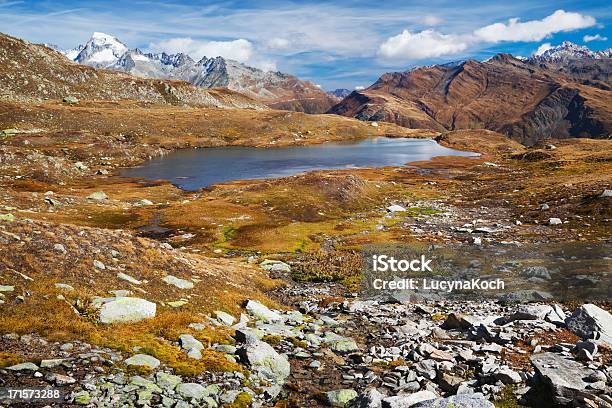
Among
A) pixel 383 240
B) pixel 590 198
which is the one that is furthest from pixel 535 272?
pixel 590 198

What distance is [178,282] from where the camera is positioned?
2597cm

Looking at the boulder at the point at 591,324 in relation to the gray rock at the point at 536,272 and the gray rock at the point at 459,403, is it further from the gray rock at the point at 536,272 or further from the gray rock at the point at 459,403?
the gray rock at the point at 536,272

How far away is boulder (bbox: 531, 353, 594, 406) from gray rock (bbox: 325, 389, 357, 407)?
6.22 metres

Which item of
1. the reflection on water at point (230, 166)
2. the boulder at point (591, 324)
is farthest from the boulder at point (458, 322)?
the reflection on water at point (230, 166)

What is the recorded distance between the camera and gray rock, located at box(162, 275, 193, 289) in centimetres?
2556

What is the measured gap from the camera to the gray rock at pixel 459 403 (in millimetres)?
12617

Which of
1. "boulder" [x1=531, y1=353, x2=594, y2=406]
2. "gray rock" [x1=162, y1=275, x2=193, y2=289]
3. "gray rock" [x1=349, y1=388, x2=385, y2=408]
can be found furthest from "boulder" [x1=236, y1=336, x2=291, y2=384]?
"boulder" [x1=531, y1=353, x2=594, y2=406]

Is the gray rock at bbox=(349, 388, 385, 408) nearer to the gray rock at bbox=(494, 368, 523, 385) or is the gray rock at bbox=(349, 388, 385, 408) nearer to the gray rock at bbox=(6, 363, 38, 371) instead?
the gray rock at bbox=(494, 368, 523, 385)

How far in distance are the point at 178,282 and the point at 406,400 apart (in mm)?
16320

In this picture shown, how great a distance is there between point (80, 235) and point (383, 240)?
39.8 metres

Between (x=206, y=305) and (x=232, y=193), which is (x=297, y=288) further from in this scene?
(x=232, y=193)

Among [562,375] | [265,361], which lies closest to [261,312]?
[265,361]

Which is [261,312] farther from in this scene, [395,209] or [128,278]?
[395,209]

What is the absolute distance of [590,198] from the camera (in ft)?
234
